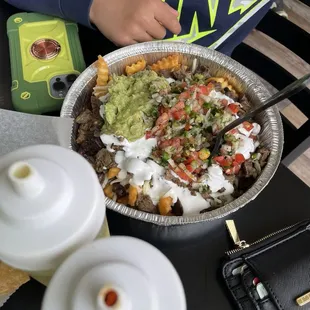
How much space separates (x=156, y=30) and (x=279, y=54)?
93cm

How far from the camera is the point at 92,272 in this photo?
1.22ft

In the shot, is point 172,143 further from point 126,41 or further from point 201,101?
point 126,41

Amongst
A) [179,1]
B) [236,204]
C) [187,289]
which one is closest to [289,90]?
[236,204]

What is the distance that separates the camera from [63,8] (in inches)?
31.4

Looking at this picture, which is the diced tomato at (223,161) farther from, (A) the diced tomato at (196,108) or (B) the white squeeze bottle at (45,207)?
(B) the white squeeze bottle at (45,207)

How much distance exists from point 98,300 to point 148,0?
610mm

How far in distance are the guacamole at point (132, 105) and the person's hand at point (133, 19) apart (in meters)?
0.11

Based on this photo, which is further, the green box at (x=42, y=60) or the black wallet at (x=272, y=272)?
the green box at (x=42, y=60)

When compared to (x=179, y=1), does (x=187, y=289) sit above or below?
below

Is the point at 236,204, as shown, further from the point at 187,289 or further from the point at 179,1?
the point at 179,1

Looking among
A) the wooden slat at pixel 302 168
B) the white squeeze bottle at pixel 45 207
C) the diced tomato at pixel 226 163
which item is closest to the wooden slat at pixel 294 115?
the wooden slat at pixel 302 168

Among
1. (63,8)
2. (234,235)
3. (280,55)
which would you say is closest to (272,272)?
(234,235)

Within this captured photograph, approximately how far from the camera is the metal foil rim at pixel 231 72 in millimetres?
625

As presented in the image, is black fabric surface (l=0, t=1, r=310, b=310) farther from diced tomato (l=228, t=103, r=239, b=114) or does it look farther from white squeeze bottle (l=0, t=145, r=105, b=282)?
white squeeze bottle (l=0, t=145, r=105, b=282)
